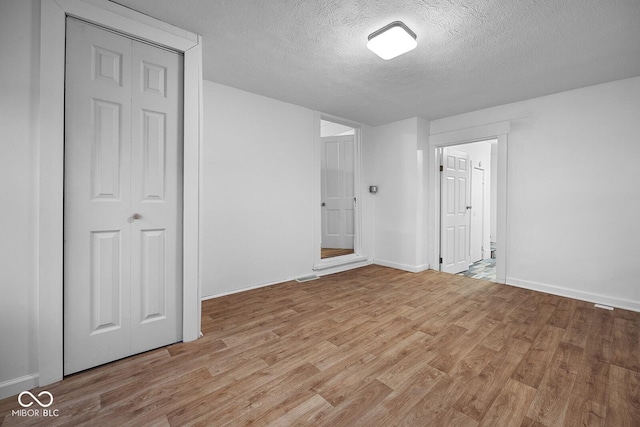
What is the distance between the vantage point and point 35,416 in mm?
1398

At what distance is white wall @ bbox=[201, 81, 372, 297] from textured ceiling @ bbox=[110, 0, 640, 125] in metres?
0.31

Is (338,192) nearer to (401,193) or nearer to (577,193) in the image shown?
(401,193)

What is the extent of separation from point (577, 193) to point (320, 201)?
10.9ft

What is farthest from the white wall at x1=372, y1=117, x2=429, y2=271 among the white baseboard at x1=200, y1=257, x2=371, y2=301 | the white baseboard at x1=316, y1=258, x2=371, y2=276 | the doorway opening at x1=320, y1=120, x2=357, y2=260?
the doorway opening at x1=320, y1=120, x2=357, y2=260

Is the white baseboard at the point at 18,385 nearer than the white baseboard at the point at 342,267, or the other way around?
the white baseboard at the point at 18,385

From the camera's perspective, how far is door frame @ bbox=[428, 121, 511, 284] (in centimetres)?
374

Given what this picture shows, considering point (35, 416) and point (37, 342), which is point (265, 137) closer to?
point (37, 342)

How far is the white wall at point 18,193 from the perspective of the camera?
155 centimetres

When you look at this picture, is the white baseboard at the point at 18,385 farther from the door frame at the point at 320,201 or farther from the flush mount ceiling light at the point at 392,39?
the flush mount ceiling light at the point at 392,39

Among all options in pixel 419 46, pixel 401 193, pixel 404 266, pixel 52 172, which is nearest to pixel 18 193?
pixel 52 172

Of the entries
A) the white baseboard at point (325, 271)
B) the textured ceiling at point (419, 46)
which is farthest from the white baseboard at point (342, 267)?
the textured ceiling at point (419, 46)

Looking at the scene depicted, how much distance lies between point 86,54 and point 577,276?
5.28m

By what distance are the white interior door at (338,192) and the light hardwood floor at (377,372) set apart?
271cm

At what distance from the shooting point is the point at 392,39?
2.10m
